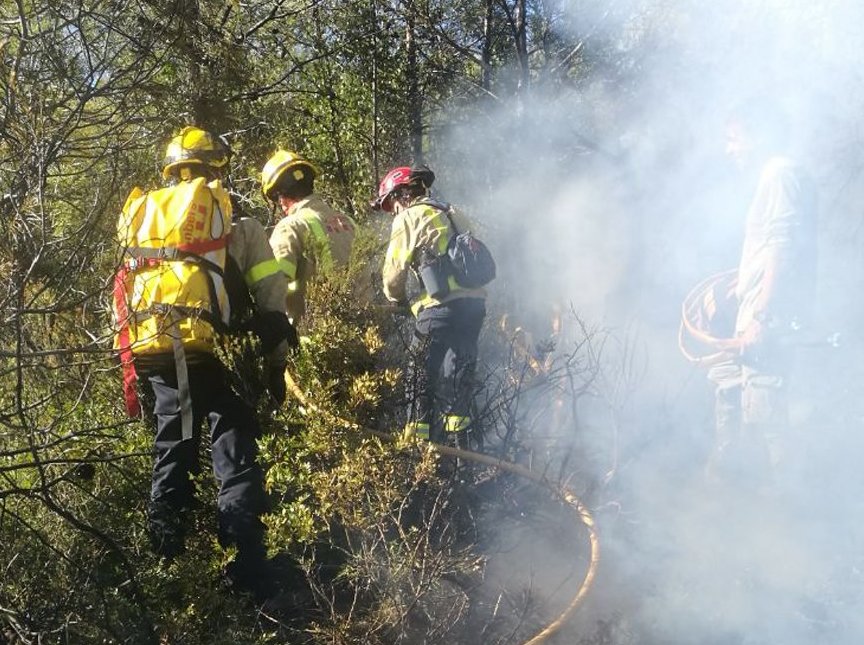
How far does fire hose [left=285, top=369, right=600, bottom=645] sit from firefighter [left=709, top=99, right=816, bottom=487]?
124cm

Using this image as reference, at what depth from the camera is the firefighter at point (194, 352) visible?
10.6ft

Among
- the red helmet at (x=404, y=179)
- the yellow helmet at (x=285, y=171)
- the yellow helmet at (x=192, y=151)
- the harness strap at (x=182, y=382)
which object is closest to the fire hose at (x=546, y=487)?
the harness strap at (x=182, y=382)

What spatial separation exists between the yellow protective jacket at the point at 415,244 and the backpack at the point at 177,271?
56.4 inches

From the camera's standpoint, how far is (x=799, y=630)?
135 inches

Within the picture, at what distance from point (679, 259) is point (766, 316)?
255 cm

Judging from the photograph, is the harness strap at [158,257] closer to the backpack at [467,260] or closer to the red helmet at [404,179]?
the backpack at [467,260]

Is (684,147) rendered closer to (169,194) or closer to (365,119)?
(365,119)

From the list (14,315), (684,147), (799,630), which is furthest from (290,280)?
(684,147)

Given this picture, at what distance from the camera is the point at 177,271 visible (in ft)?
10.7

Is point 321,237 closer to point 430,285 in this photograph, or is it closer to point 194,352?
point 430,285

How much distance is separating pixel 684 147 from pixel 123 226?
17.2 feet

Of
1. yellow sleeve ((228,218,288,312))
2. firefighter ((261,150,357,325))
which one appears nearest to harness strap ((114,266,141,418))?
yellow sleeve ((228,218,288,312))

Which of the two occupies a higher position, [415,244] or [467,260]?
[415,244]

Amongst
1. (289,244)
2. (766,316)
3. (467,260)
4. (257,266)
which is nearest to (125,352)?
(257,266)
